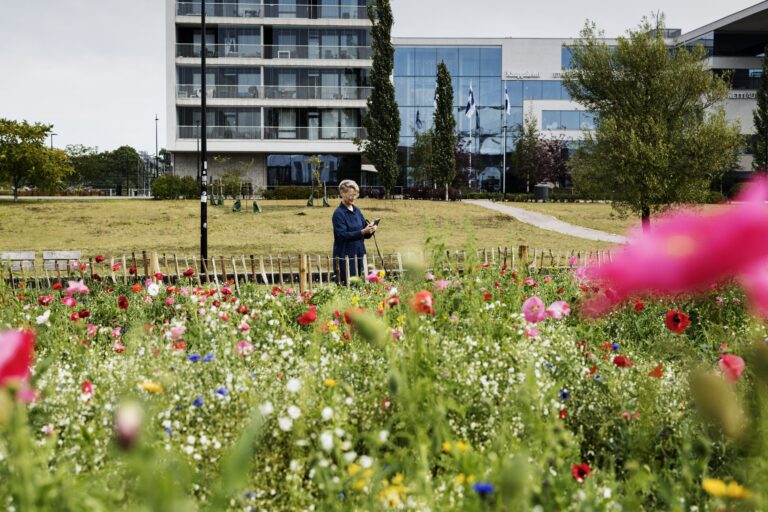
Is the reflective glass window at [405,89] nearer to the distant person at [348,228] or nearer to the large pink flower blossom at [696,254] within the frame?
the distant person at [348,228]

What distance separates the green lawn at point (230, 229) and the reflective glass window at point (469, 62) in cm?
2533

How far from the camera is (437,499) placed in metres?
2.79

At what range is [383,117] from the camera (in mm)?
39469

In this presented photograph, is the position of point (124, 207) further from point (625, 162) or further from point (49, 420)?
point (49, 420)

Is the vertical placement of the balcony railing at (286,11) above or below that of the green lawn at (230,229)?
above

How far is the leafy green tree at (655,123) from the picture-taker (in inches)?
728

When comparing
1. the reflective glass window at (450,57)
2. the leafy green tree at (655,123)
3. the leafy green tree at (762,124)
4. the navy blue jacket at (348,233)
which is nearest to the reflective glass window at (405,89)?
the reflective glass window at (450,57)

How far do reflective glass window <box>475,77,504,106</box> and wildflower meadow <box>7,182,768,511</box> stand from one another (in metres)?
55.4

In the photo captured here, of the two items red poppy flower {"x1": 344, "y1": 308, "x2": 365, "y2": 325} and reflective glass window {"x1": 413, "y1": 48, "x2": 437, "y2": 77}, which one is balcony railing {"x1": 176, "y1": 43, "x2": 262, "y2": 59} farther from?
red poppy flower {"x1": 344, "y1": 308, "x2": 365, "y2": 325}

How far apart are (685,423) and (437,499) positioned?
1.32 metres

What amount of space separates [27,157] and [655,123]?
37.1 m

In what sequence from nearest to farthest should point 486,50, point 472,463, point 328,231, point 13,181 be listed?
point 472,463 → point 328,231 → point 13,181 → point 486,50

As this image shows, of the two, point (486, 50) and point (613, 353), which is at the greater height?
point (486, 50)

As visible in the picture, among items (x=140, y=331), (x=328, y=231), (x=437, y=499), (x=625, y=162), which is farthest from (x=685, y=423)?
(x=328, y=231)
